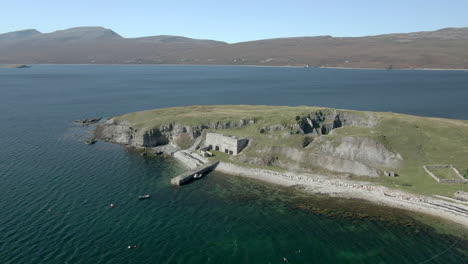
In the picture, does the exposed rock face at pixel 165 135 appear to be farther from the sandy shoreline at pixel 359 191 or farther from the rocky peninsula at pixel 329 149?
the sandy shoreline at pixel 359 191

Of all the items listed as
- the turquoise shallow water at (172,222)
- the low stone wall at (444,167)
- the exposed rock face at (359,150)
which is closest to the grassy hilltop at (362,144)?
the exposed rock face at (359,150)

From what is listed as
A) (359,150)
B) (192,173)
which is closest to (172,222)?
(192,173)

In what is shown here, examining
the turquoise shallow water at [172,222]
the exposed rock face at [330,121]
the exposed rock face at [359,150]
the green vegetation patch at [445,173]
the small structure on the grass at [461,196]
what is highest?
the exposed rock face at [330,121]

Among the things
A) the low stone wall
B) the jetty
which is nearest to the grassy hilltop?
the low stone wall

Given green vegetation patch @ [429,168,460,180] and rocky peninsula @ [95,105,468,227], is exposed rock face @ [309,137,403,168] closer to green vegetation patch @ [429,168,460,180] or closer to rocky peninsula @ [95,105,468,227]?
rocky peninsula @ [95,105,468,227]

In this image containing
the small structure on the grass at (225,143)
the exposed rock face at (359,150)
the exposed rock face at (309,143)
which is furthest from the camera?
the small structure on the grass at (225,143)

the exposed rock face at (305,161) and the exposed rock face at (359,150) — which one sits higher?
the exposed rock face at (359,150)
